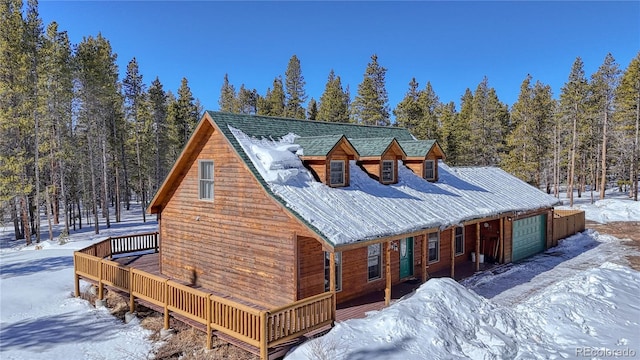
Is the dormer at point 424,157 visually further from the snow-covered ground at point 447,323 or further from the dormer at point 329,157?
the snow-covered ground at point 447,323

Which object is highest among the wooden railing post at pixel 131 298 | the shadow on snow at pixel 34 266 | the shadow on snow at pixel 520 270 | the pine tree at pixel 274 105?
the pine tree at pixel 274 105

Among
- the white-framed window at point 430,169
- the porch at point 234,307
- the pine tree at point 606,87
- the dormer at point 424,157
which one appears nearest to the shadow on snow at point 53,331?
the porch at point 234,307

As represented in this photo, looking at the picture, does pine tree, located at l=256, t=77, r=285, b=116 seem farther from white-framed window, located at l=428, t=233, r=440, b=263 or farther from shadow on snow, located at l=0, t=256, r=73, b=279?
white-framed window, located at l=428, t=233, r=440, b=263

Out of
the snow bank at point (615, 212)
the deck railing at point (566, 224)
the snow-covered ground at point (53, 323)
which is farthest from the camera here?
the snow bank at point (615, 212)

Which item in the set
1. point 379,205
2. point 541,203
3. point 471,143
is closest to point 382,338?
point 379,205

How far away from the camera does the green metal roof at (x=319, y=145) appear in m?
12.3

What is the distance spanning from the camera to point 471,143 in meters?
42.8

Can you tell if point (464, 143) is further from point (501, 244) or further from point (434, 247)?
point (434, 247)

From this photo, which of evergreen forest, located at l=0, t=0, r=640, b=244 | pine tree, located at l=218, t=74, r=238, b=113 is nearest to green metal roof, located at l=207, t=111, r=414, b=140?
evergreen forest, located at l=0, t=0, r=640, b=244

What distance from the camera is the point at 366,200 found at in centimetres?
1269

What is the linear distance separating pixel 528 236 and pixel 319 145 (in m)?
13.3

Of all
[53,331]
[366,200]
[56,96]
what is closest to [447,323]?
[366,200]

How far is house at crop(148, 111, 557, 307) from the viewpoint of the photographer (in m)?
10.8

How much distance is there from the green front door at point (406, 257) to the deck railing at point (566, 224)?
1202cm
